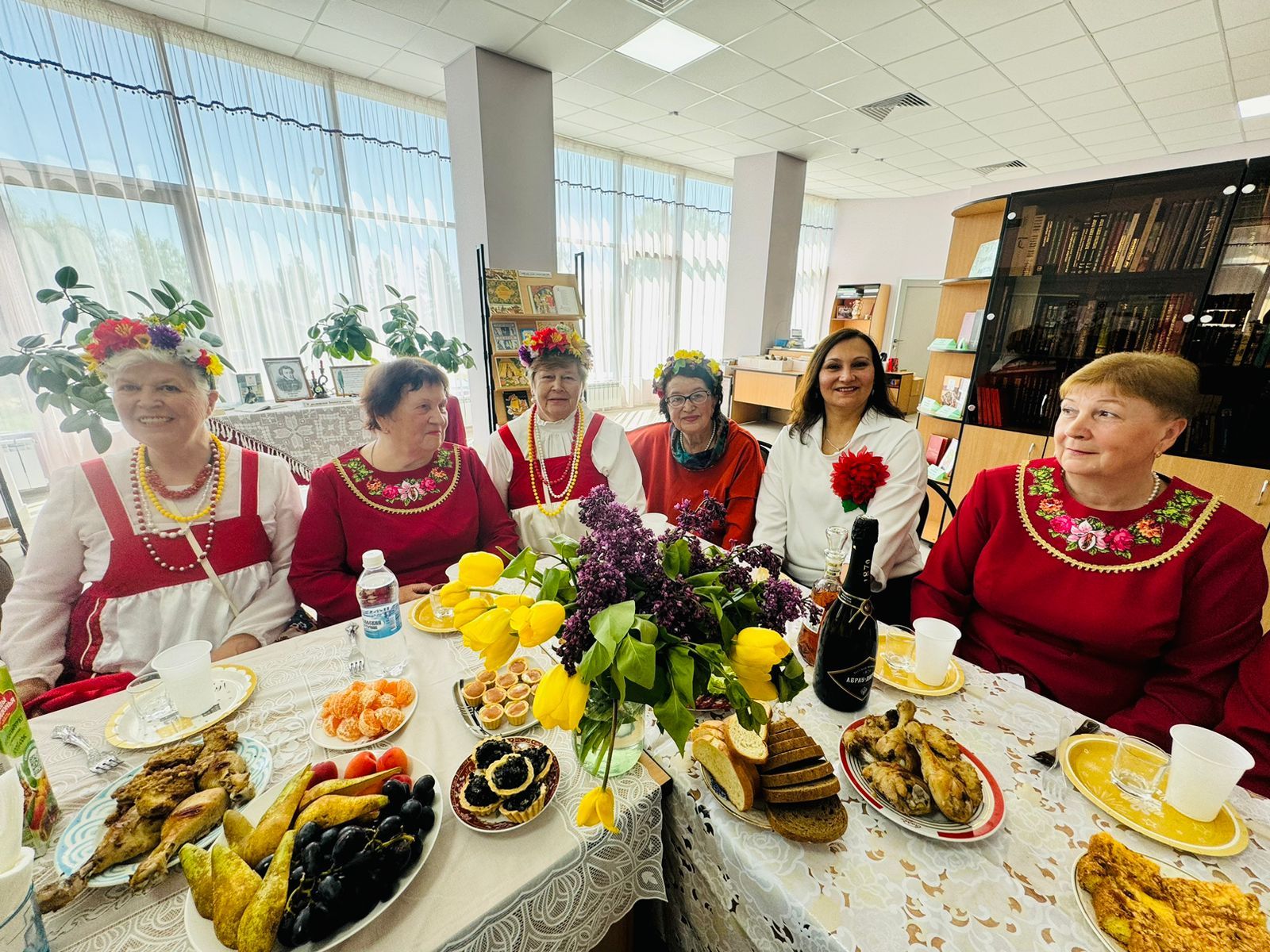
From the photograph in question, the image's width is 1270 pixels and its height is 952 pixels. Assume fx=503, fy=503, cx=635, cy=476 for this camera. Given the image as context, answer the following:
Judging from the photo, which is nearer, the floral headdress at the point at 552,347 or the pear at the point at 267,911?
the pear at the point at 267,911

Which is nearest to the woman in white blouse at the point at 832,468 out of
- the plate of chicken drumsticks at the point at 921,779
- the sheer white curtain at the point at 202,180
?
the plate of chicken drumsticks at the point at 921,779

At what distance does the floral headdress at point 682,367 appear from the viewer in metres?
2.09

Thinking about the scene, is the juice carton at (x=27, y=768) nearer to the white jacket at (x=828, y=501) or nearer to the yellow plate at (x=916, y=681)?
the yellow plate at (x=916, y=681)

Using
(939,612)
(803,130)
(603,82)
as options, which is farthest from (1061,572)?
(803,130)

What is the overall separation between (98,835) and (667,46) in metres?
4.53

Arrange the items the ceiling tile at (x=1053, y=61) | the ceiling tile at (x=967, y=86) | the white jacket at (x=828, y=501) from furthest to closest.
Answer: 1. the ceiling tile at (x=967, y=86)
2. the ceiling tile at (x=1053, y=61)
3. the white jacket at (x=828, y=501)

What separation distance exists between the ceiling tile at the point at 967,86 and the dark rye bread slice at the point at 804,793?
4.92m

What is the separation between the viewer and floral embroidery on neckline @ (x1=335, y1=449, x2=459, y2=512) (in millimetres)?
1544

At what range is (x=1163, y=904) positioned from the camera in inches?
22.7

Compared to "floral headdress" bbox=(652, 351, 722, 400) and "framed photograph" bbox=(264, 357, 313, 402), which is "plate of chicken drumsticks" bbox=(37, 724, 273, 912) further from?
"framed photograph" bbox=(264, 357, 313, 402)

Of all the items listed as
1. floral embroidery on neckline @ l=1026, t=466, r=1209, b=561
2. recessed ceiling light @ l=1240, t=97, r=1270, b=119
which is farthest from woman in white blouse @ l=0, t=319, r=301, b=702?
recessed ceiling light @ l=1240, t=97, r=1270, b=119

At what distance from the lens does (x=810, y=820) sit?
0.67 m

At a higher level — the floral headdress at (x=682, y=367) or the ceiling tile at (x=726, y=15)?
the ceiling tile at (x=726, y=15)

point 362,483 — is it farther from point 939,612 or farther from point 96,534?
point 939,612
